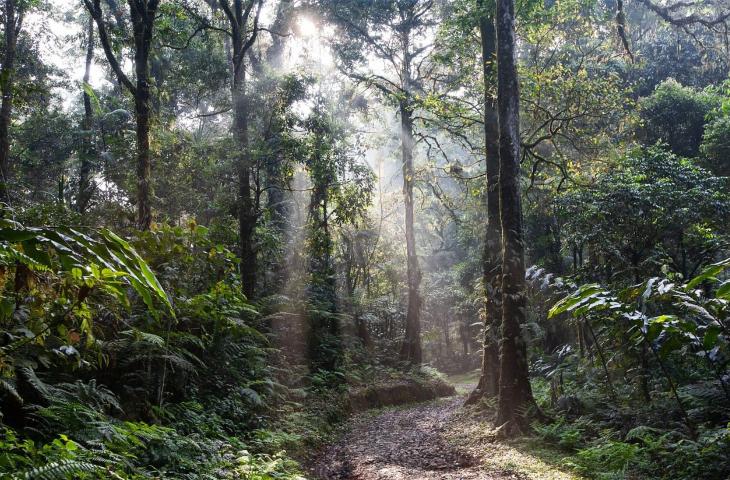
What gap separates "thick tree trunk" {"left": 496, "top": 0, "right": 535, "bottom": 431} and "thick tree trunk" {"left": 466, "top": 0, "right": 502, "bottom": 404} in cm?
162

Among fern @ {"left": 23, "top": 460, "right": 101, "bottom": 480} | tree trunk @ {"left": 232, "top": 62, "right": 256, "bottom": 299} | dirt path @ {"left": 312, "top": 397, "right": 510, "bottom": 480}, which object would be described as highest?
tree trunk @ {"left": 232, "top": 62, "right": 256, "bottom": 299}

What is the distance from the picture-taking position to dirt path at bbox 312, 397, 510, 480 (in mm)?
6504

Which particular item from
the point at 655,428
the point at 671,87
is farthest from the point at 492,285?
the point at 671,87

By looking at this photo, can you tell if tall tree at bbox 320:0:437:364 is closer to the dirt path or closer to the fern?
the dirt path

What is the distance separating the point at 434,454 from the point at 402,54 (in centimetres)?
1860

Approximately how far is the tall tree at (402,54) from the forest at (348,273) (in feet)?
0.43

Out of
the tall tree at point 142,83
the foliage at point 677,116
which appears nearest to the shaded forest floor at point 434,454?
the tall tree at point 142,83

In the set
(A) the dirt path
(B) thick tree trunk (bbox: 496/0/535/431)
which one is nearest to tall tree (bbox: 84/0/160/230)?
(A) the dirt path

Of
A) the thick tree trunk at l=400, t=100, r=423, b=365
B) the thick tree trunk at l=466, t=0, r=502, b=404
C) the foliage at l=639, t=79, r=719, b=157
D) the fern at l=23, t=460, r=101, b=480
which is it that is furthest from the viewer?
the thick tree trunk at l=400, t=100, r=423, b=365

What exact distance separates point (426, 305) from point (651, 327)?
1208 inches

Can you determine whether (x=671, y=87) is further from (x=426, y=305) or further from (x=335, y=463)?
(x=426, y=305)

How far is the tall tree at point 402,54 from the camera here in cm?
2016

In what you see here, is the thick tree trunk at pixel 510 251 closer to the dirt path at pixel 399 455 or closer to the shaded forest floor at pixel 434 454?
the shaded forest floor at pixel 434 454

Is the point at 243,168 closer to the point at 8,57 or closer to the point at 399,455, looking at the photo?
the point at 8,57
